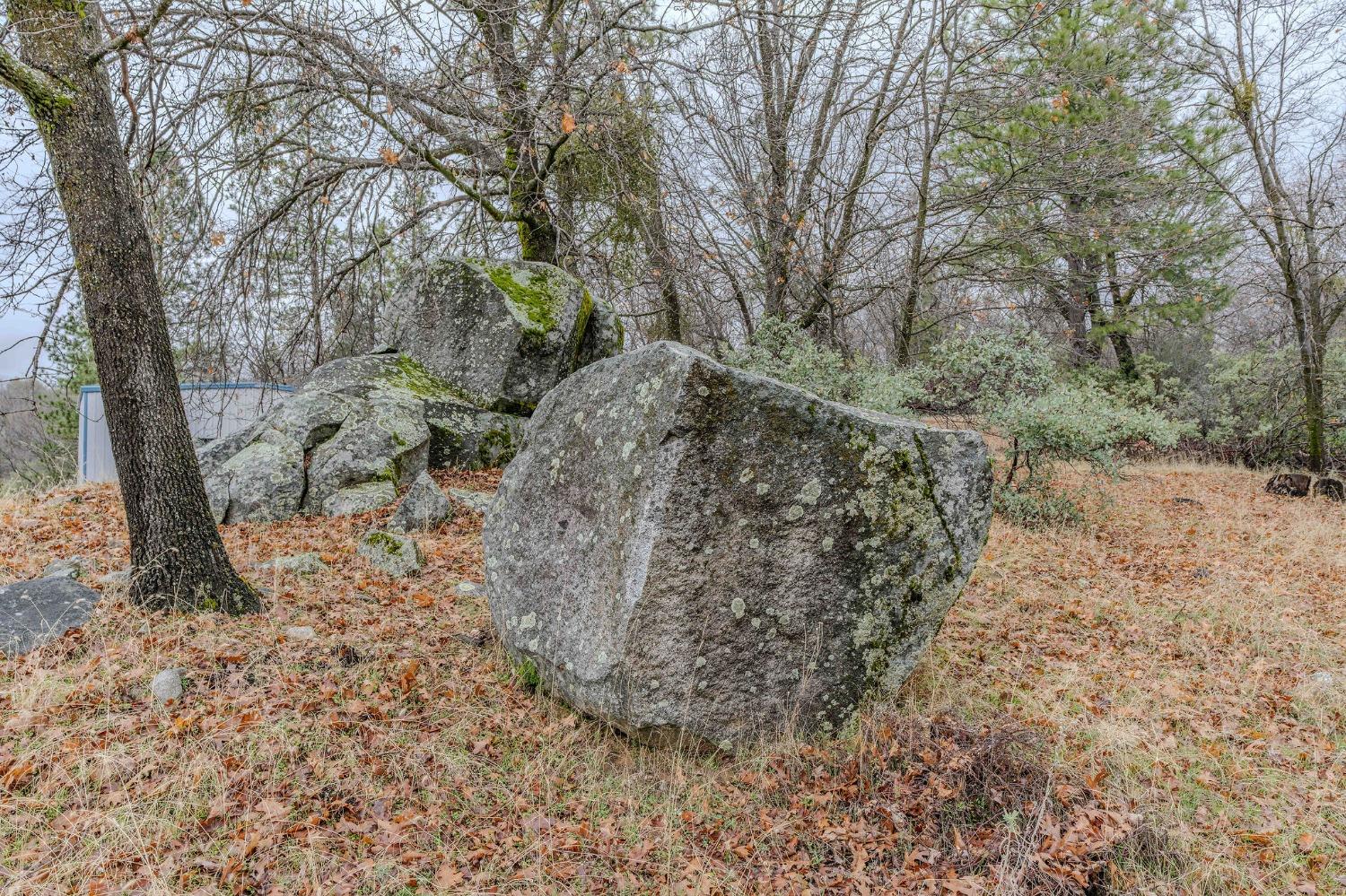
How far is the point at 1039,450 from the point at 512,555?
6594mm

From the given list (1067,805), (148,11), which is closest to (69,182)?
(148,11)

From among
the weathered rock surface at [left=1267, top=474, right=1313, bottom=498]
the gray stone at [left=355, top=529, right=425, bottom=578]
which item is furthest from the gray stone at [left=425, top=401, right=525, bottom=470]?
the weathered rock surface at [left=1267, top=474, right=1313, bottom=498]

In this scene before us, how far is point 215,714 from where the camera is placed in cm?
319

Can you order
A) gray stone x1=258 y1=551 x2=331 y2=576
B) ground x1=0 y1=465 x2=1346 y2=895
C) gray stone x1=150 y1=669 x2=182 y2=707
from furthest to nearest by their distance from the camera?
gray stone x1=258 y1=551 x2=331 y2=576 < gray stone x1=150 y1=669 x2=182 y2=707 < ground x1=0 y1=465 x2=1346 y2=895

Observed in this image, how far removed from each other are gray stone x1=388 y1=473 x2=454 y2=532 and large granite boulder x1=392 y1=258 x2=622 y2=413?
7.69 ft

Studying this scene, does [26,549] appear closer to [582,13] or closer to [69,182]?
[69,182]

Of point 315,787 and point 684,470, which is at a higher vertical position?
point 684,470

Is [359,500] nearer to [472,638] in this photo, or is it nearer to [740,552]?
[472,638]

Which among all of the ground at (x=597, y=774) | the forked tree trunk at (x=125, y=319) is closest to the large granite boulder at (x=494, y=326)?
the ground at (x=597, y=774)

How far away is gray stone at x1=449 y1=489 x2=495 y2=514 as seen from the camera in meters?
7.10

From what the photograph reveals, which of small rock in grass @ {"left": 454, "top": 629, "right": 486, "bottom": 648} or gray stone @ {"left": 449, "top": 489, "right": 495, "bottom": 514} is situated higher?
gray stone @ {"left": 449, "top": 489, "right": 495, "bottom": 514}

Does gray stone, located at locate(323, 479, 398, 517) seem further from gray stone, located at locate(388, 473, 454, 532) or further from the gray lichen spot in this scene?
the gray lichen spot

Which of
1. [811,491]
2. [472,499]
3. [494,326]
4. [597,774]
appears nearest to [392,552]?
[472,499]

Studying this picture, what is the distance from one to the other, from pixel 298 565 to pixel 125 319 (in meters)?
2.02
